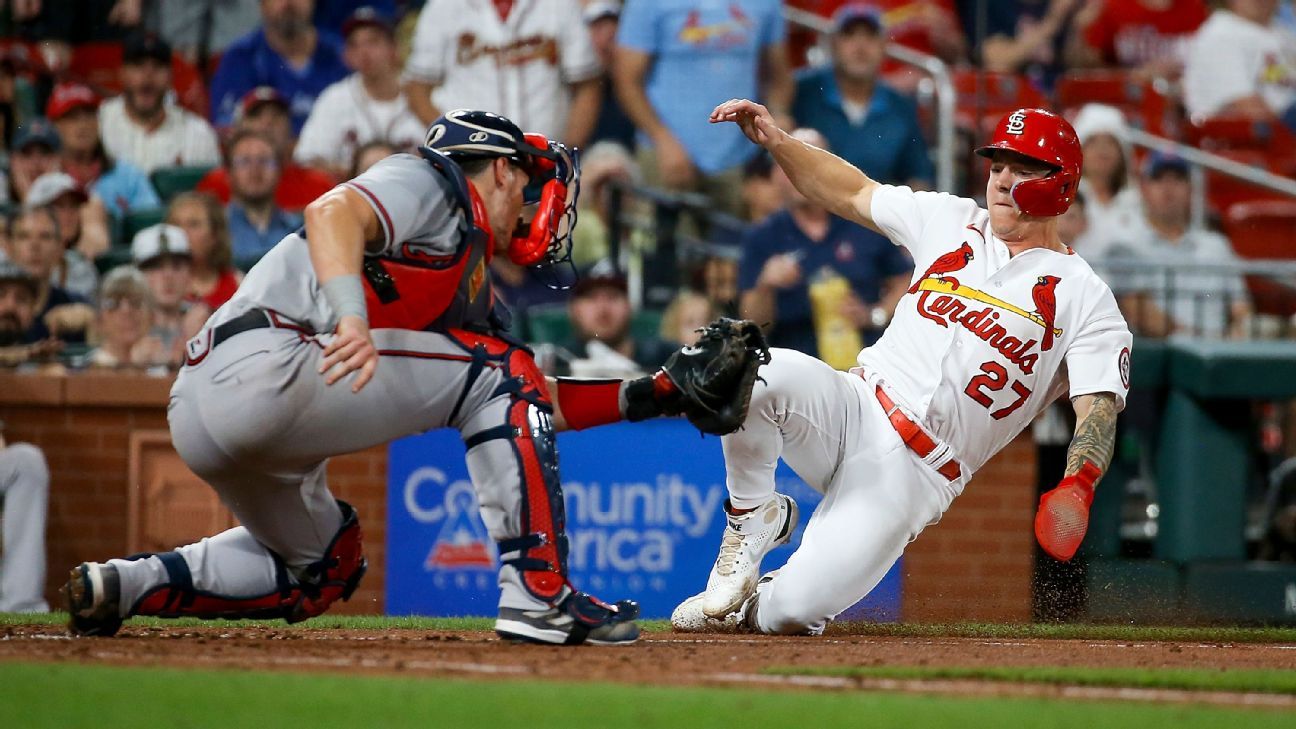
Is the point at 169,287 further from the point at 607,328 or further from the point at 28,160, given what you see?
the point at 607,328

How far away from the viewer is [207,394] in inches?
171

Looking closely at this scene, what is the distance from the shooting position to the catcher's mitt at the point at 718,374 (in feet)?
15.8

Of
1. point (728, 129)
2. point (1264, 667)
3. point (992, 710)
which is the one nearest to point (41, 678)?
point (992, 710)

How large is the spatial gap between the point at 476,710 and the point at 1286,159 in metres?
9.00

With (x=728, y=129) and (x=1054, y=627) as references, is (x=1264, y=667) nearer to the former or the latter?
(x=1054, y=627)

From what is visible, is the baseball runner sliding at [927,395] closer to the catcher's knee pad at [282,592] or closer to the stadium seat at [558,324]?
the catcher's knee pad at [282,592]

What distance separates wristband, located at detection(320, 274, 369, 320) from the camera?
4004 millimetres

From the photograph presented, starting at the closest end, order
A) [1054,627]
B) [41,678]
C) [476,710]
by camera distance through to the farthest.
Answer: [476,710]
[41,678]
[1054,627]

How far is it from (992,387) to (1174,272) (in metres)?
4.13

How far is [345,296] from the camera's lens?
4.02 metres

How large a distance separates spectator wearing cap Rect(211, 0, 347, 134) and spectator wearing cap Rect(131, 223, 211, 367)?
140 cm

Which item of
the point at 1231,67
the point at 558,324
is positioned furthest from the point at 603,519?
the point at 1231,67

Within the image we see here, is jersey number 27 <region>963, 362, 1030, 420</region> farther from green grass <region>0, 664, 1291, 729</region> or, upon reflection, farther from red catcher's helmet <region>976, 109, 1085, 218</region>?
green grass <region>0, 664, 1291, 729</region>

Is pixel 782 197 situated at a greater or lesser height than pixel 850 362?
greater
